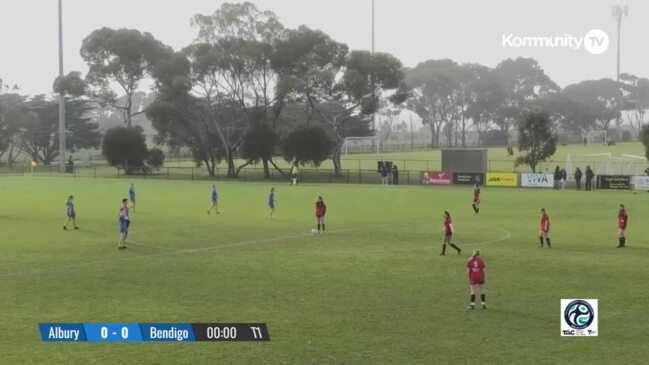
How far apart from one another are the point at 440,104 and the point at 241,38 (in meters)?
75.3

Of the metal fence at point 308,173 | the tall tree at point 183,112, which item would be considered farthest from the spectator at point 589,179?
the tall tree at point 183,112

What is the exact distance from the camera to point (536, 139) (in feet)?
247

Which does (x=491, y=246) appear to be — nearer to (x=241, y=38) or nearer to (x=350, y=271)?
(x=350, y=271)

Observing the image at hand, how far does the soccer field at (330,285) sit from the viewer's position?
45.7ft

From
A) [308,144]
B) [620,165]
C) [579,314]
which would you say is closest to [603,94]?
[620,165]

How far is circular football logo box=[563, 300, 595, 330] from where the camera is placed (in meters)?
15.2

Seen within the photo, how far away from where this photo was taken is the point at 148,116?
290ft

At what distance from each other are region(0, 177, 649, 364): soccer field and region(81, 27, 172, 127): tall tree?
63467 mm

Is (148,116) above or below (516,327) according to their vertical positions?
above

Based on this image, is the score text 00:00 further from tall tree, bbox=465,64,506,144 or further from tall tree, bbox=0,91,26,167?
tall tree, bbox=465,64,506,144

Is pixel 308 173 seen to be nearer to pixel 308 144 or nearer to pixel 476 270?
pixel 308 144

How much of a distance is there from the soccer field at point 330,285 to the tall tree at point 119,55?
208 feet

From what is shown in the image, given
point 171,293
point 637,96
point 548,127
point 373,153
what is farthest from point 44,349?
point 637,96

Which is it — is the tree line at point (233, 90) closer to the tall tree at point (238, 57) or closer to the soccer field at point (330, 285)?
the tall tree at point (238, 57)
